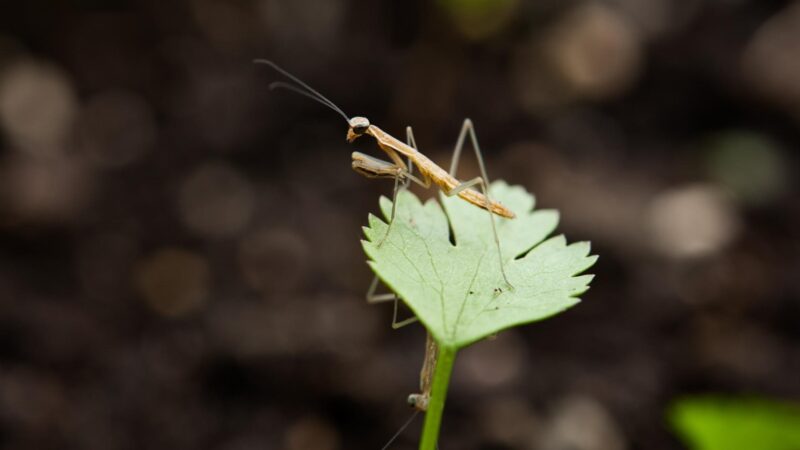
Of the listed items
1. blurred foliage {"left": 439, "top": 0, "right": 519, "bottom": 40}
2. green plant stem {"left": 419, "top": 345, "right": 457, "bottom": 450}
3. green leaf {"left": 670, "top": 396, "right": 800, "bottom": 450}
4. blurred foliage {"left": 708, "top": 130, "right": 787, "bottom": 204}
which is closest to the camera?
green plant stem {"left": 419, "top": 345, "right": 457, "bottom": 450}

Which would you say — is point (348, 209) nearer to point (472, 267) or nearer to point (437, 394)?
point (472, 267)

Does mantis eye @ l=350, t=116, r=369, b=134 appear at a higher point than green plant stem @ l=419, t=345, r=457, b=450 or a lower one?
higher

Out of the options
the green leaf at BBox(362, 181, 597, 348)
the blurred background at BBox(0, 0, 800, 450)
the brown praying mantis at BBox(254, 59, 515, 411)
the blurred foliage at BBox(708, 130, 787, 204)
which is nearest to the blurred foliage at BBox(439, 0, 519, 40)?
the blurred background at BBox(0, 0, 800, 450)

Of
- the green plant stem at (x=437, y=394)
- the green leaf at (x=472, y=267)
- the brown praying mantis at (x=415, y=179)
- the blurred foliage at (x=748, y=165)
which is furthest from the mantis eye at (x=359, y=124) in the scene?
the blurred foliage at (x=748, y=165)

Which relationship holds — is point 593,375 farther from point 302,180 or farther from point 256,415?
point 302,180

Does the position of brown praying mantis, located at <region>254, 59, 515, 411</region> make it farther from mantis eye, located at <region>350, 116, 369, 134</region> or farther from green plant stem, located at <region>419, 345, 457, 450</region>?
green plant stem, located at <region>419, 345, 457, 450</region>

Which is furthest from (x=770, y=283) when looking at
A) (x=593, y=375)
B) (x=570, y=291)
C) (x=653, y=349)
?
(x=570, y=291)
